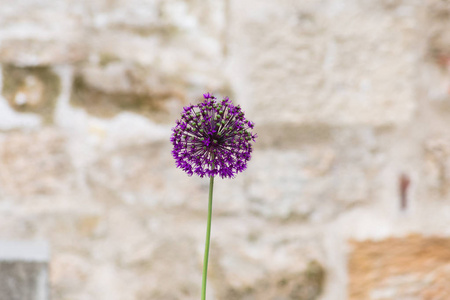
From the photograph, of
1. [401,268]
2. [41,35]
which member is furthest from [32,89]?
[401,268]

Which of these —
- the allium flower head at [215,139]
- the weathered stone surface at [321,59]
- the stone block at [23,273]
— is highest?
the weathered stone surface at [321,59]

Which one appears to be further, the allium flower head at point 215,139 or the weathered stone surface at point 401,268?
the weathered stone surface at point 401,268

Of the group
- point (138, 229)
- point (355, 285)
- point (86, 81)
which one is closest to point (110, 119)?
point (86, 81)

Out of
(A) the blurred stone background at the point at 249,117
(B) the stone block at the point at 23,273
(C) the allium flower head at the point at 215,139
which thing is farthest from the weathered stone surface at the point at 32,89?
(C) the allium flower head at the point at 215,139

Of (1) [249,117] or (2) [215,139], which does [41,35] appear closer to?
(1) [249,117]

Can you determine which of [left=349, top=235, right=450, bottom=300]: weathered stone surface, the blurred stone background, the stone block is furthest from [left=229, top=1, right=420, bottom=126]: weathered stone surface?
the stone block

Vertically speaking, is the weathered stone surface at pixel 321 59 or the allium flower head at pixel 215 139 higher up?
the weathered stone surface at pixel 321 59

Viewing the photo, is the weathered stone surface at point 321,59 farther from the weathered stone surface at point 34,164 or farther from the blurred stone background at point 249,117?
the weathered stone surface at point 34,164
